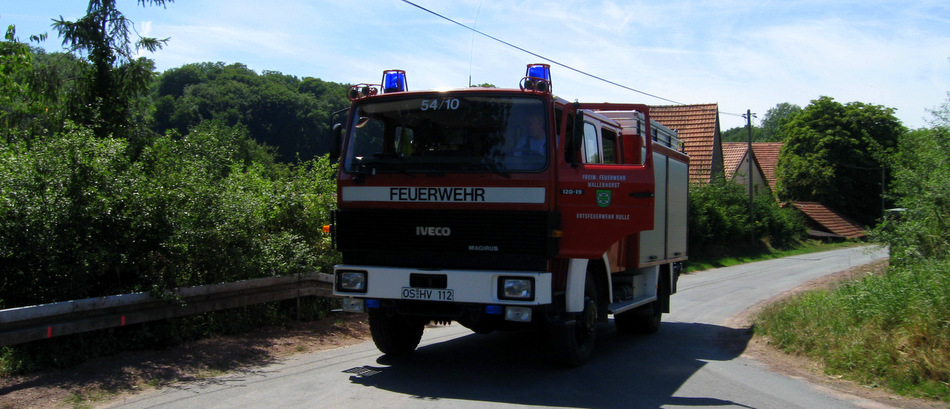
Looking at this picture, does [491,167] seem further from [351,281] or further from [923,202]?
[923,202]

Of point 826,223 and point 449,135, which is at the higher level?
point 449,135

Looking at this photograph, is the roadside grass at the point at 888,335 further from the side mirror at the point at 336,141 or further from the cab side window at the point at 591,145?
the side mirror at the point at 336,141

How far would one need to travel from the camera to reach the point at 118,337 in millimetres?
7121

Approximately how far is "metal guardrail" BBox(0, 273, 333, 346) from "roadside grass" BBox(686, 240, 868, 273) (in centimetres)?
1831

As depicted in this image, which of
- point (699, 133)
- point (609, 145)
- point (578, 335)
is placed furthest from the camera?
point (699, 133)

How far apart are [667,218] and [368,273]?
5.02 metres

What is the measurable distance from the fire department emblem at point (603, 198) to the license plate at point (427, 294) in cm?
162

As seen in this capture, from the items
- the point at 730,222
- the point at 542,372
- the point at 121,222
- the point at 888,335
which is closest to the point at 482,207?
the point at 542,372

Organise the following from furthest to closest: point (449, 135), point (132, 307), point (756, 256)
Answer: point (756, 256), point (132, 307), point (449, 135)

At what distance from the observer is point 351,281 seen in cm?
700

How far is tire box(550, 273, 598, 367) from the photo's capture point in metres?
7.04

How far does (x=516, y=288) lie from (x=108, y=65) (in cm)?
1027

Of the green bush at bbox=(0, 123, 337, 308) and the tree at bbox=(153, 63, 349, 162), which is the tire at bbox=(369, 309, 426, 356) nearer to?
the green bush at bbox=(0, 123, 337, 308)

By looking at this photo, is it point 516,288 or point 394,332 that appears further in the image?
point 394,332
